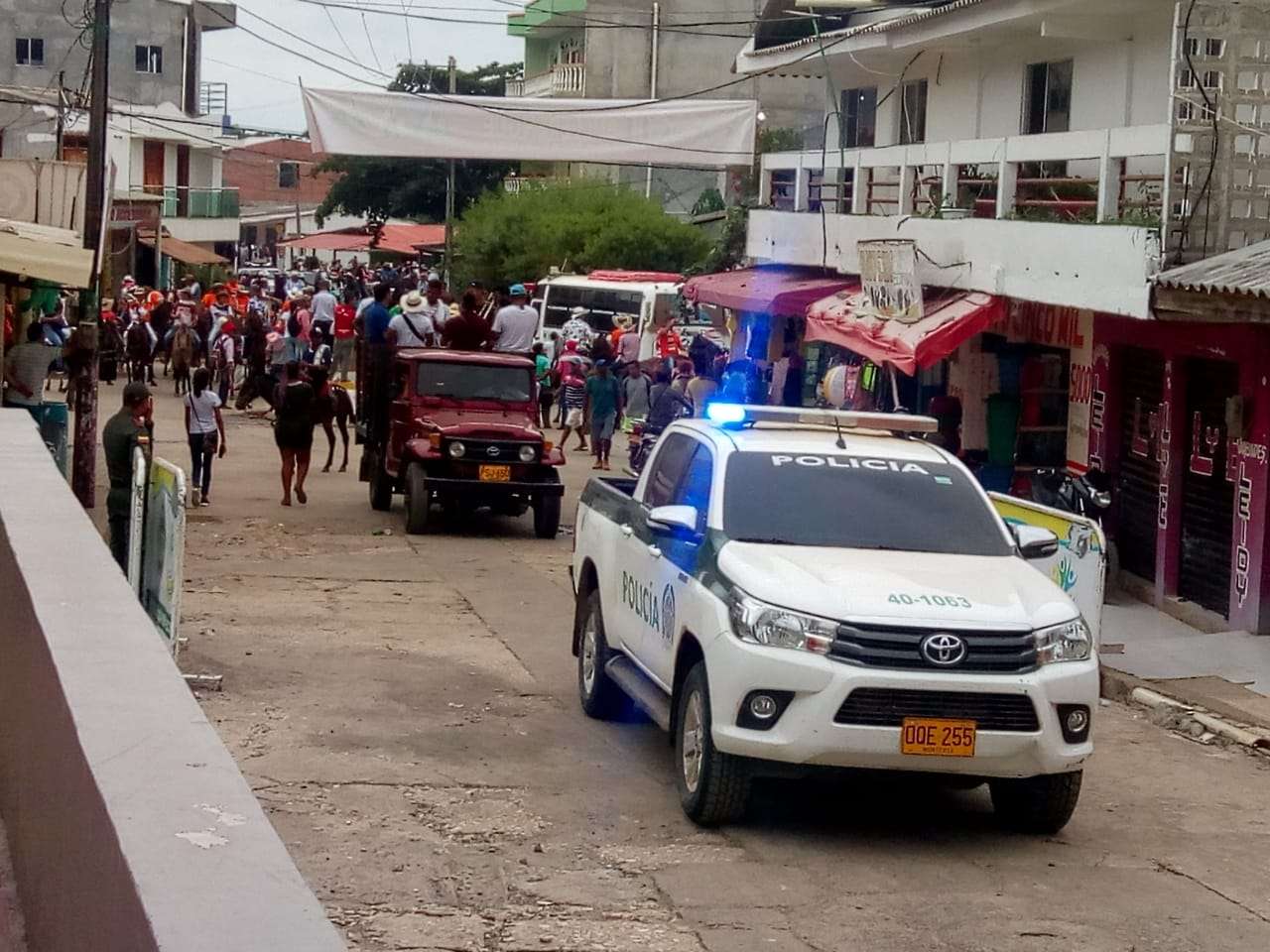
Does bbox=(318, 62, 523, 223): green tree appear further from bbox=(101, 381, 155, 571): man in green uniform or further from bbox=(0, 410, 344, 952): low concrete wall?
bbox=(0, 410, 344, 952): low concrete wall

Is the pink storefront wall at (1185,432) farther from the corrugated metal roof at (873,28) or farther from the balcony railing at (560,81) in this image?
the balcony railing at (560,81)

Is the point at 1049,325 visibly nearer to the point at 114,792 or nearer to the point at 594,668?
the point at 594,668

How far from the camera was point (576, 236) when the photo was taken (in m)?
48.8

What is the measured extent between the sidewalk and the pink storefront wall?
0.45m

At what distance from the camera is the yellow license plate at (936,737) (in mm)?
7594

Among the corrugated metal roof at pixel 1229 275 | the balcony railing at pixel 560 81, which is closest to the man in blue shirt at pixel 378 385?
the corrugated metal roof at pixel 1229 275

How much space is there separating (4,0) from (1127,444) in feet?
180

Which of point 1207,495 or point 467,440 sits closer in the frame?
point 1207,495

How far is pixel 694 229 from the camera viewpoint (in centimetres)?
5028

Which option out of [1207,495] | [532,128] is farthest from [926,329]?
[532,128]

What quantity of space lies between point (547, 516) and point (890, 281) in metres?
4.61

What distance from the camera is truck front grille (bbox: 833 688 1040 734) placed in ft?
24.9

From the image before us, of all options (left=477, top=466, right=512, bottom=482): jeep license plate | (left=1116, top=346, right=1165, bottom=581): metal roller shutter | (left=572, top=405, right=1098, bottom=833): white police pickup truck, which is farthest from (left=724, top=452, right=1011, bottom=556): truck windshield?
(left=477, top=466, right=512, bottom=482): jeep license plate

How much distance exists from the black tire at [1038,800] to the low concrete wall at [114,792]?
4242 mm
